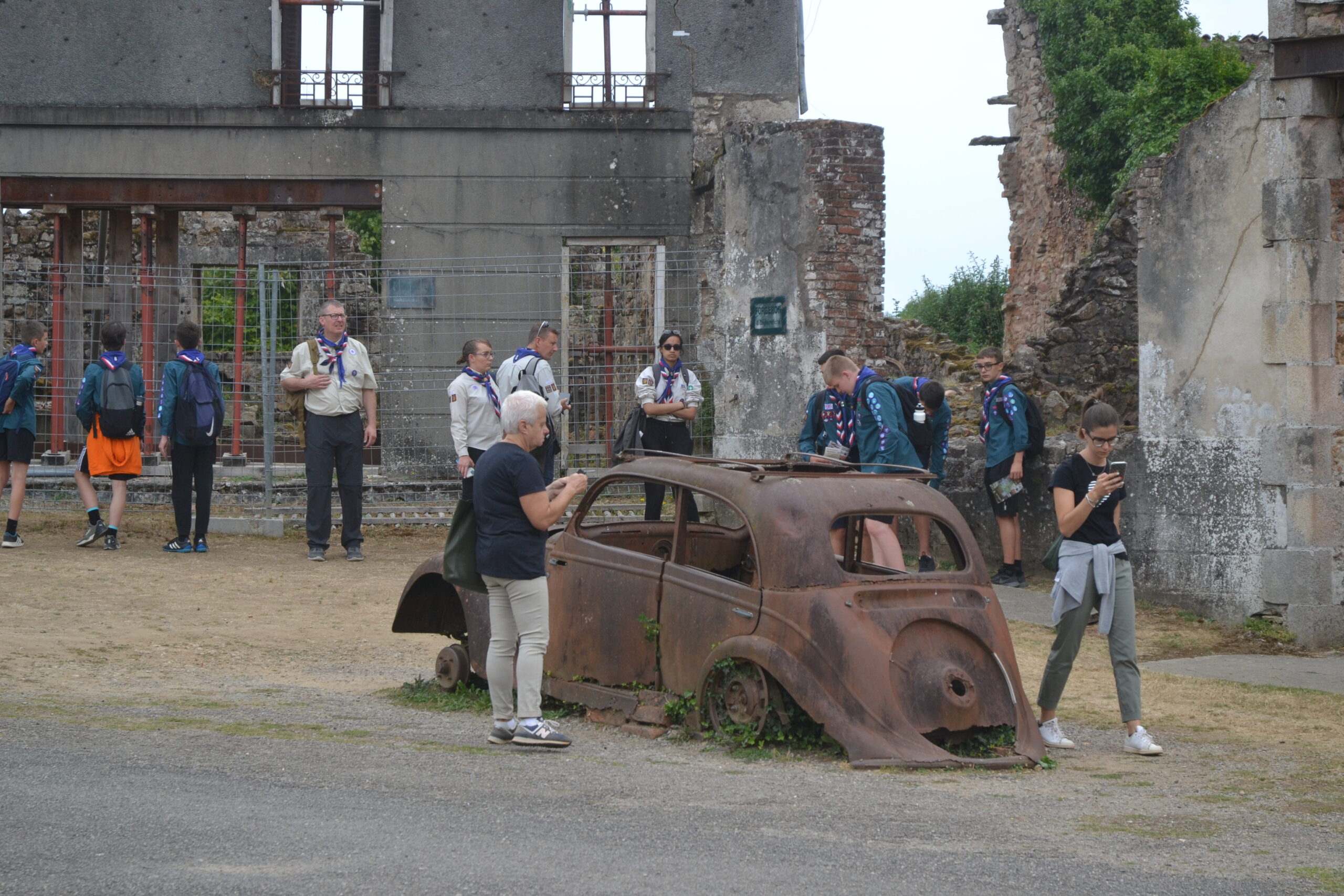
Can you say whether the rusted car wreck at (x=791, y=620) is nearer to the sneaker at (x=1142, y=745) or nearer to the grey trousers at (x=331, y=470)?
the sneaker at (x=1142, y=745)

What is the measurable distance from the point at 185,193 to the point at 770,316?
23.7ft

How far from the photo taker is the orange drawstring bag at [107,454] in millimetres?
12133

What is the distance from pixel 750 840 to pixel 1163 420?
274 inches

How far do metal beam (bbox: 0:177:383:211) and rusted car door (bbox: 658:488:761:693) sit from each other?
1089 centimetres

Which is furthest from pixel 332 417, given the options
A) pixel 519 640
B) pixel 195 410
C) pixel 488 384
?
pixel 519 640

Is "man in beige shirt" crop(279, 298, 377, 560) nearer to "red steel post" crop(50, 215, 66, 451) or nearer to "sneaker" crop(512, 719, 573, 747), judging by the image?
"red steel post" crop(50, 215, 66, 451)

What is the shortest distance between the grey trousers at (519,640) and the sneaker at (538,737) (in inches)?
2.3

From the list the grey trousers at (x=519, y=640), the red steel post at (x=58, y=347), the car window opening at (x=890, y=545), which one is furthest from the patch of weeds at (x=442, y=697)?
the red steel post at (x=58, y=347)

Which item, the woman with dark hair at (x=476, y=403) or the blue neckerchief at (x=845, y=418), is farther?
the woman with dark hair at (x=476, y=403)

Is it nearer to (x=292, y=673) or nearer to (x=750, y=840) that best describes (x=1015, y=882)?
(x=750, y=840)

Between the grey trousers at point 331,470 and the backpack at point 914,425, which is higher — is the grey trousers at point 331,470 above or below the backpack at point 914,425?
below

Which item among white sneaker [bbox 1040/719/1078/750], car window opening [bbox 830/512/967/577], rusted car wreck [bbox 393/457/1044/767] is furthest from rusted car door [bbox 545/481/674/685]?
white sneaker [bbox 1040/719/1078/750]

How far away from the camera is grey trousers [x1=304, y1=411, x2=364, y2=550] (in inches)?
477

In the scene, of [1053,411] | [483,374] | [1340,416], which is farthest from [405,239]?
[1340,416]
